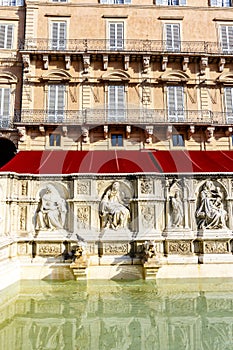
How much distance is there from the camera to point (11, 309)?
17.0ft

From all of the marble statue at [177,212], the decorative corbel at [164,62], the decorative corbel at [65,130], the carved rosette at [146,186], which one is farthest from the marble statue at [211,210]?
the decorative corbel at [164,62]

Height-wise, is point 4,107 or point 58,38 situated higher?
point 58,38

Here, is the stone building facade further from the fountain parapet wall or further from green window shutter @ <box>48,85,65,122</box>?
the fountain parapet wall

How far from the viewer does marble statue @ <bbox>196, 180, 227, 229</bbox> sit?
287 inches

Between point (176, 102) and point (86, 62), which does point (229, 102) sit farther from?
point (86, 62)

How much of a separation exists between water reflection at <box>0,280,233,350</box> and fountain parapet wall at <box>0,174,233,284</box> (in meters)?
0.80

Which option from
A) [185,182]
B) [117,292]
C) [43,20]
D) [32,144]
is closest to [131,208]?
[185,182]

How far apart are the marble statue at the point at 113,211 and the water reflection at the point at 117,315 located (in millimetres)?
1402

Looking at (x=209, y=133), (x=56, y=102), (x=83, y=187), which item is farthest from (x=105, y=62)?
(x=83, y=187)

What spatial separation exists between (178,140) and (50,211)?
1121 cm

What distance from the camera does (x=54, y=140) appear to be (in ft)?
54.1

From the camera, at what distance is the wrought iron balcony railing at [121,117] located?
53.2 ft

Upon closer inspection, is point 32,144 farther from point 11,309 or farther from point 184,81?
point 11,309

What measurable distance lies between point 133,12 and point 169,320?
18276 mm
